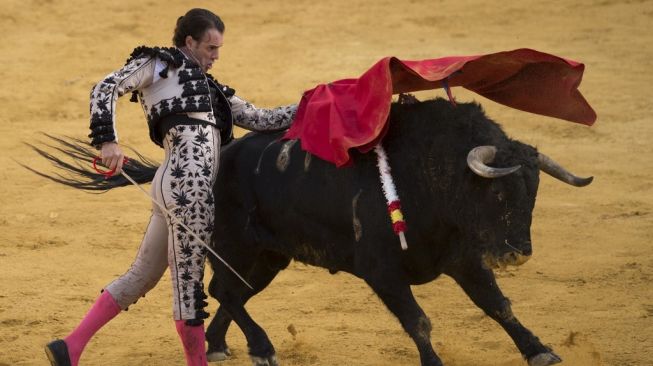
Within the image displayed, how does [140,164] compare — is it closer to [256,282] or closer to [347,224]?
[256,282]

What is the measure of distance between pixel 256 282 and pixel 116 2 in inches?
350

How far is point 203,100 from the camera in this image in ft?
17.2

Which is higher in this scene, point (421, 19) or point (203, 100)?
point (421, 19)

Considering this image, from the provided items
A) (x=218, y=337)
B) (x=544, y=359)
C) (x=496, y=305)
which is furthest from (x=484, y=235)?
(x=218, y=337)

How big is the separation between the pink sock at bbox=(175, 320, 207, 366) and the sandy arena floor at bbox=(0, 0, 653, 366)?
80cm

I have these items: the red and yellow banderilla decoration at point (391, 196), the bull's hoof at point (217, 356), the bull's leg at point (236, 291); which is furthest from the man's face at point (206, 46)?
the bull's hoof at point (217, 356)

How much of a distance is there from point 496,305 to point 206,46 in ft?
5.50

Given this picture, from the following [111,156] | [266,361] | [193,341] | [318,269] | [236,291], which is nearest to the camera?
[111,156]

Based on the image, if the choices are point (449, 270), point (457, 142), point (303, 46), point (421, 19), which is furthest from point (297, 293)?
point (421, 19)

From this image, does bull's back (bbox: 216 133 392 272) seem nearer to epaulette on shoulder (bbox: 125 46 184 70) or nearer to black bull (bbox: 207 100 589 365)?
black bull (bbox: 207 100 589 365)

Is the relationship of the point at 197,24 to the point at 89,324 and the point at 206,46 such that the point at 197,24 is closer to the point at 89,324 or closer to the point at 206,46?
the point at 206,46

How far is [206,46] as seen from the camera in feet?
17.1

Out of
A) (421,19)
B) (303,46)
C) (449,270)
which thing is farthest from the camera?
(421,19)

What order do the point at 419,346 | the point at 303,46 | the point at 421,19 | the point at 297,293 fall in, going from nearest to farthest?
the point at 419,346
the point at 297,293
the point at 303,46
the point at 421,19
